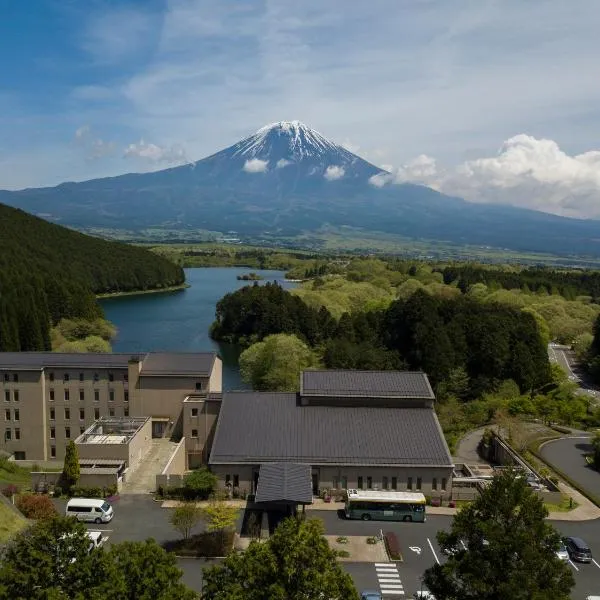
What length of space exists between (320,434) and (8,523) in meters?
10.8

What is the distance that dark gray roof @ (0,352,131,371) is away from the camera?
89.2 ft

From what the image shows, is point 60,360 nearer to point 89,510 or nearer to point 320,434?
point 89,510

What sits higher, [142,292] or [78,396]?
[78,396]

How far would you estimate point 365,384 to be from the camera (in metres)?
26.1

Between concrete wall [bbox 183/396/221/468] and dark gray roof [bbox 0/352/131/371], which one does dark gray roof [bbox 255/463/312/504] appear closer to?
concrete wall [bbox 183/396/221/468]

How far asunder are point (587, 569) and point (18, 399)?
22.5m

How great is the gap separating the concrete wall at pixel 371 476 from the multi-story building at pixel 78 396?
210 inches

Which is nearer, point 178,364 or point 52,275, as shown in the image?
point 178,364

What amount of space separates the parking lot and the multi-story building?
619 centimetres

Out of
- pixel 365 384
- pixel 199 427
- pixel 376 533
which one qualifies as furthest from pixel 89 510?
pixel 365 384

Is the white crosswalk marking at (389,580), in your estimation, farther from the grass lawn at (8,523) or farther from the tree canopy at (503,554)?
the grass lawn at (8,523)

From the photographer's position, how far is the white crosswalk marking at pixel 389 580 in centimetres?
1620

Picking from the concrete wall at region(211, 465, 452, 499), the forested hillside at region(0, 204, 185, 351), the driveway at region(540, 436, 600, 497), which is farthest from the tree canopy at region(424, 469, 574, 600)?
the forested hillside at region(0, 204, 185, 351)

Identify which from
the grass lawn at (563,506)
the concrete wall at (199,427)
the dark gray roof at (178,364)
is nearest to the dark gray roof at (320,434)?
the concrete wall at (199,427)
